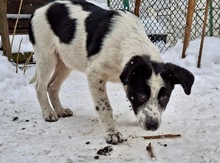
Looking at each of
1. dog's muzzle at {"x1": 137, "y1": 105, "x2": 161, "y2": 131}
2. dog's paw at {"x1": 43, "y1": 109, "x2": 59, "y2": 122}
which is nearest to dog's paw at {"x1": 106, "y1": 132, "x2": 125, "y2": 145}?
dog's muzzle at {"x1": 137, "y1": 105, "x2": 161, "y2": 131}

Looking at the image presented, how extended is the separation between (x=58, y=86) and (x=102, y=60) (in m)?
1.18

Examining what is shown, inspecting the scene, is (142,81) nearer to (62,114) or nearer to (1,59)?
(62,114)

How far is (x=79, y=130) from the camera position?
364 centimetres

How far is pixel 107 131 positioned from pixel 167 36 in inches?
246

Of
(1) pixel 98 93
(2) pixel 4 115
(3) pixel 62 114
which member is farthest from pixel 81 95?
(1) pixel 98 93

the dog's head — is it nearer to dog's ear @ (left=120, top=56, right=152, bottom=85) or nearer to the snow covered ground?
dog's ear @ (left=120, top=56, right=152, bottom=85)

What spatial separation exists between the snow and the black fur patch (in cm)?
92

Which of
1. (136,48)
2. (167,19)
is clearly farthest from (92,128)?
(167,19)

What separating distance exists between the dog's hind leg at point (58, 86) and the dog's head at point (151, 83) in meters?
1.40

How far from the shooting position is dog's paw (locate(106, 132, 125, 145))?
10.7ft

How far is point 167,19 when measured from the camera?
9703 mm

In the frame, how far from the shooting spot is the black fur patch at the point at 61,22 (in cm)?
395

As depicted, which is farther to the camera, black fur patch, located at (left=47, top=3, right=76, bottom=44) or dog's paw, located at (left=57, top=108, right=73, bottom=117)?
dog's paw, located at (left=57, top=108, right=73, bottom=117)

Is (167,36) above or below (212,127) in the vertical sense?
below
